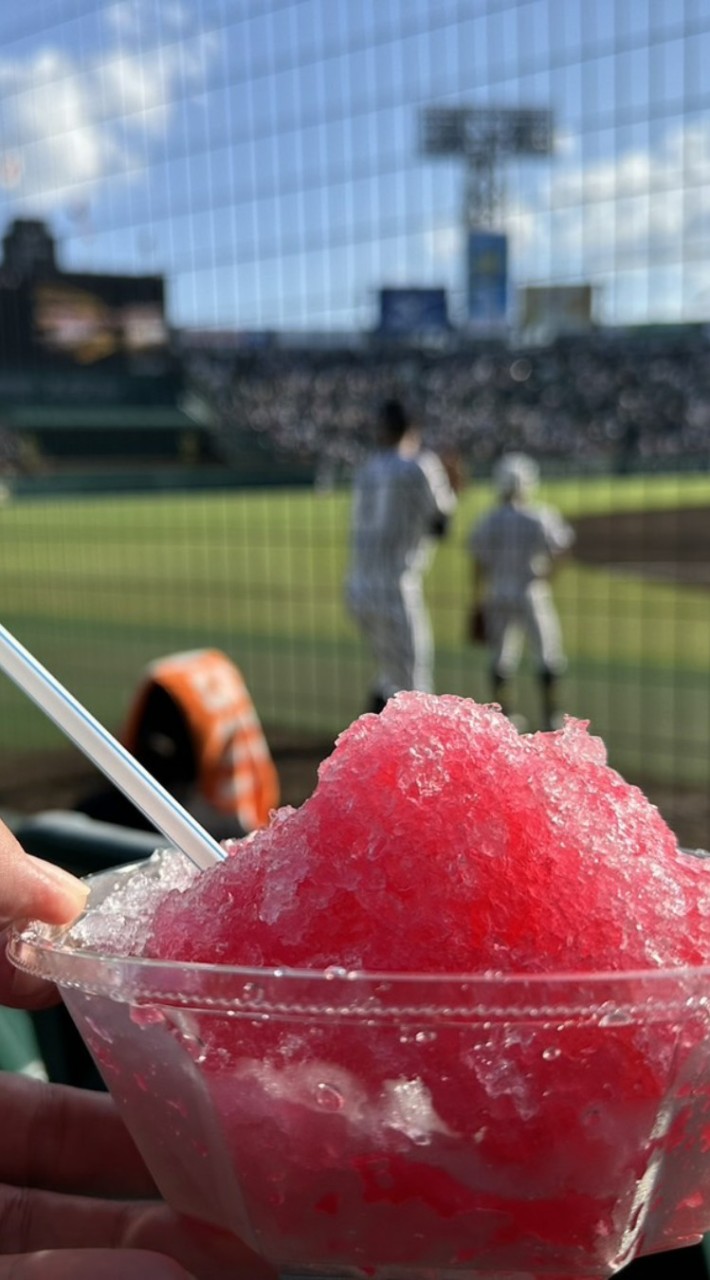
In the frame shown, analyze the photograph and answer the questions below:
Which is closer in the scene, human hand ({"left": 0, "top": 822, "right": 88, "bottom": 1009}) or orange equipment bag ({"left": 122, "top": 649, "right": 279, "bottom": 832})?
human hand ({"left": 0, "top": 822, "right": 88, "bottom": 1009})

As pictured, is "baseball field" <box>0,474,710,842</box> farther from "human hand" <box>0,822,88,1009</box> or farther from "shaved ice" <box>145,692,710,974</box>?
"shaved ice" <box>145,692,710,974</box>

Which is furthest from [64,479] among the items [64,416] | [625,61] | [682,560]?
[682,560]

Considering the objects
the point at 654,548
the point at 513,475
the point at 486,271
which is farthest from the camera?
the point at 654,548

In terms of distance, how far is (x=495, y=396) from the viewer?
19.2 ft

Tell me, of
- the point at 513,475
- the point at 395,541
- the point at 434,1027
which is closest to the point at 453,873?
the point at 434,1027

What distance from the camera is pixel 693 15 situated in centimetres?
390

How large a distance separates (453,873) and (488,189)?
12.6 feet

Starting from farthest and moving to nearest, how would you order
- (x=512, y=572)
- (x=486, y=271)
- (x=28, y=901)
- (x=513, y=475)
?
(x=512, y=572), (x=513, y=475), (x=486, y=271), (x=28, y=901)

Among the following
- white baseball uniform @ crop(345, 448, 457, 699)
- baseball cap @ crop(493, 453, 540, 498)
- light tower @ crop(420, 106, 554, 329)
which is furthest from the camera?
baseball cap @ crop(493, 453, 540, 498)

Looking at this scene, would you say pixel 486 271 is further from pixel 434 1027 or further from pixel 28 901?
pixel 434 1027

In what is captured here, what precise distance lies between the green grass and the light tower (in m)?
2.17

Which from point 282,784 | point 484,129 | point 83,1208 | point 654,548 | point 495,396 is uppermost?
point 484,129

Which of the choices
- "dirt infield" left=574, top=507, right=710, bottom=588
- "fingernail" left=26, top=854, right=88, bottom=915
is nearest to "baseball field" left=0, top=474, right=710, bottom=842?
"dirt infield" left=574, top=507, right=710, bottom=588

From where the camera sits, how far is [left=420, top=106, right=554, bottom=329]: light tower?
13.1 feet
